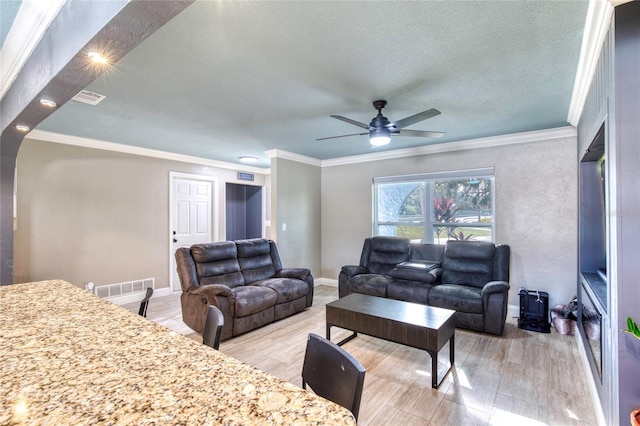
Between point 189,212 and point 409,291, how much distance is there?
159 inches

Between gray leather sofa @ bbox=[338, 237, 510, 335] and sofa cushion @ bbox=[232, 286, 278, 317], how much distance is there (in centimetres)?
130

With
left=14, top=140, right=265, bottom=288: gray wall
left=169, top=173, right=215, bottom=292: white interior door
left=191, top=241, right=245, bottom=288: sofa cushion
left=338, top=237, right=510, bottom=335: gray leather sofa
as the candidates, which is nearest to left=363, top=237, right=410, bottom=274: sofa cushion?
left=338, top=237, right=510, bottom=335: gray leather sofa

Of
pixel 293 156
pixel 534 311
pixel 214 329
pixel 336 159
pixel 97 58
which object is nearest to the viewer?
pixel 214 329

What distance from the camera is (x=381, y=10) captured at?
1633 mm

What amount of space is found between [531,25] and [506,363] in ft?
8.91

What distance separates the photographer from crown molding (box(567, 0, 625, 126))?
159cm

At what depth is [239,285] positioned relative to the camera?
13.1 ft

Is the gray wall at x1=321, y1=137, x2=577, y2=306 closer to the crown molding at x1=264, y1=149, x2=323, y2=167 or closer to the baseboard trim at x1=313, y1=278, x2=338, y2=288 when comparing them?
the crown molding at x1=264, y1=149, x2=323, y2=167

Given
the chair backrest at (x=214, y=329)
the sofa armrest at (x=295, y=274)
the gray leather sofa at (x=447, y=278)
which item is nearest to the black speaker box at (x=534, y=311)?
the gray leather sofa at (x=447, y=278)

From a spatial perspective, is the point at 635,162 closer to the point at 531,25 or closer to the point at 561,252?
the point at 531,25

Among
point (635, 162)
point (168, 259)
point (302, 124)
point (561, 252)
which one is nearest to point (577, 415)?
point (635, 162)

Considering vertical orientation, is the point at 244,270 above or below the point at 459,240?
below

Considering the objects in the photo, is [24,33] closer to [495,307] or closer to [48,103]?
[48,103]

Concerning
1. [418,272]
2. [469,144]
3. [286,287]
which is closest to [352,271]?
[418,272]
